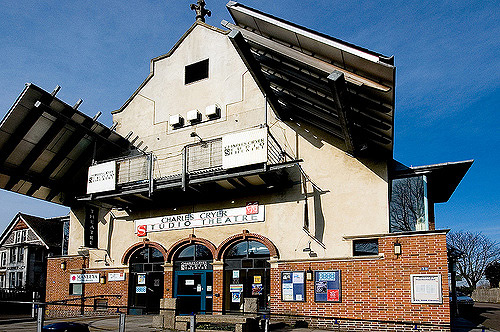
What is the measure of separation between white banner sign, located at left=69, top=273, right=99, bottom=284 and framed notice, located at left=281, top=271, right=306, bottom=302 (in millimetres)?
9230

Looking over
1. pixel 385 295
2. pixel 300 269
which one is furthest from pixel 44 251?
pixel 385 295

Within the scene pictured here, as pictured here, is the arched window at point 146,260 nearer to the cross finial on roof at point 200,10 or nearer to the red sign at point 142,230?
the red sign at point 142,230

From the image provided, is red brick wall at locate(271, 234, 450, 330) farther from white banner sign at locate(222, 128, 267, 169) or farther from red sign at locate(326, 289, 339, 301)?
white banner sign at locate(222, 128, 267, 169)

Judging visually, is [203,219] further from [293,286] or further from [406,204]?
[406,204]

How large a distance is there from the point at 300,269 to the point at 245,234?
258 centimetres

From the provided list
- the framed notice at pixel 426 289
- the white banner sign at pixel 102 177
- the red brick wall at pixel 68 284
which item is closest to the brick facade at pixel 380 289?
the framed notice at pixel 426 289

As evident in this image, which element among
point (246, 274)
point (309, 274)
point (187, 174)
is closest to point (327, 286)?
point (309, 274)

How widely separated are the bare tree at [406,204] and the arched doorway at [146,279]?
32.0 feet

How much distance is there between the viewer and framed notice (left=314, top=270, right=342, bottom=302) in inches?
604

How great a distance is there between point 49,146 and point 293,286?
11.4 m

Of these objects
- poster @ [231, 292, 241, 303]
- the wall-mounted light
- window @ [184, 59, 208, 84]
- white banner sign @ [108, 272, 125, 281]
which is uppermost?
window @ [184, 59, 208, 84]

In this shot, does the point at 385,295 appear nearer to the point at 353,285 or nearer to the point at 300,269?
the point at 353,285

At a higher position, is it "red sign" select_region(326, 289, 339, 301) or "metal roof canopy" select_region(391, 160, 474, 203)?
"metal roof canopy" select_region(391, 160, 474, 203)

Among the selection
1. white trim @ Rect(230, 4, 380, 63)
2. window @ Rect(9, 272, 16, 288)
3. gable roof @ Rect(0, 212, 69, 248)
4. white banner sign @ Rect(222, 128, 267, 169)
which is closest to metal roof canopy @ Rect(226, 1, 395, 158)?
white trim @ Rect(230, 4, 380, 63)
